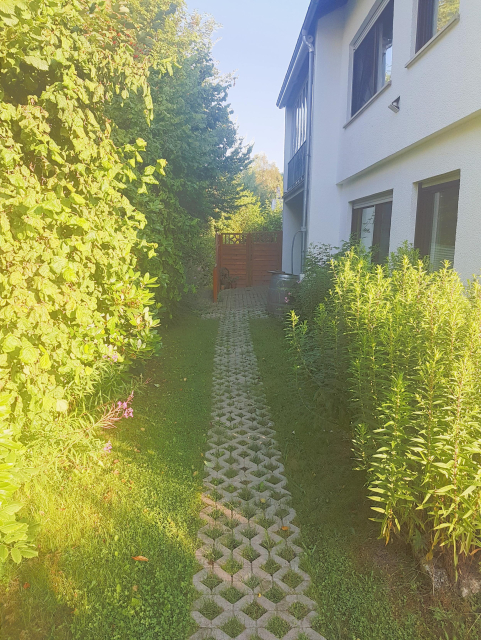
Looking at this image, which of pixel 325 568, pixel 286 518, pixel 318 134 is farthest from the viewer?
pixel 318 134

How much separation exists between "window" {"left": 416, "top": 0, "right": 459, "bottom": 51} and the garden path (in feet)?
16.5

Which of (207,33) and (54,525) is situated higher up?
(207,33)

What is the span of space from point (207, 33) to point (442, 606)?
76.9ft

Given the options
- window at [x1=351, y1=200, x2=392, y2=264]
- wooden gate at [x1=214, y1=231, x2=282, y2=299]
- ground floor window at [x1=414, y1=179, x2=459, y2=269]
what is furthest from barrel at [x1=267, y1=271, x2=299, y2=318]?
wooden gate at [x1=214, y1=231, x2=282, y2=299]

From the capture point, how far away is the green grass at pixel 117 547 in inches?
101

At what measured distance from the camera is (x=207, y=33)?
20984 millimetres

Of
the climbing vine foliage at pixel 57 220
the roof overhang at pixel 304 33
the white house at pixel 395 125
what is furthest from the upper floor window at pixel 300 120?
the climbing vine foliage at pixel 57 220

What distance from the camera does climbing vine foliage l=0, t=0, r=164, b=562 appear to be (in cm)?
327

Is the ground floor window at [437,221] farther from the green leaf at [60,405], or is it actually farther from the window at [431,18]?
the green leaf at [60,405]

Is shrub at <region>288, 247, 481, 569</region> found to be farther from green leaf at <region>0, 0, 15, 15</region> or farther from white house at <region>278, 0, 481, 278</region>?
green leaf at <region>0, 0, 15, 15</region>

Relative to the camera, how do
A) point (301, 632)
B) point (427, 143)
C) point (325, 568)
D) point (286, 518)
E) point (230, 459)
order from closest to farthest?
1. point (301, 632)
2. point (325, 568)
3. point (286, 518)
4. point (230, 459)
5. point (427, 143)

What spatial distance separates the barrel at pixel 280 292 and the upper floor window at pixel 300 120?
15.5 ft

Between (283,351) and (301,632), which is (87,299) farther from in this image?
(283,351)

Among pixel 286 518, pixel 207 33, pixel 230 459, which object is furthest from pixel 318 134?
pixel 207 33
